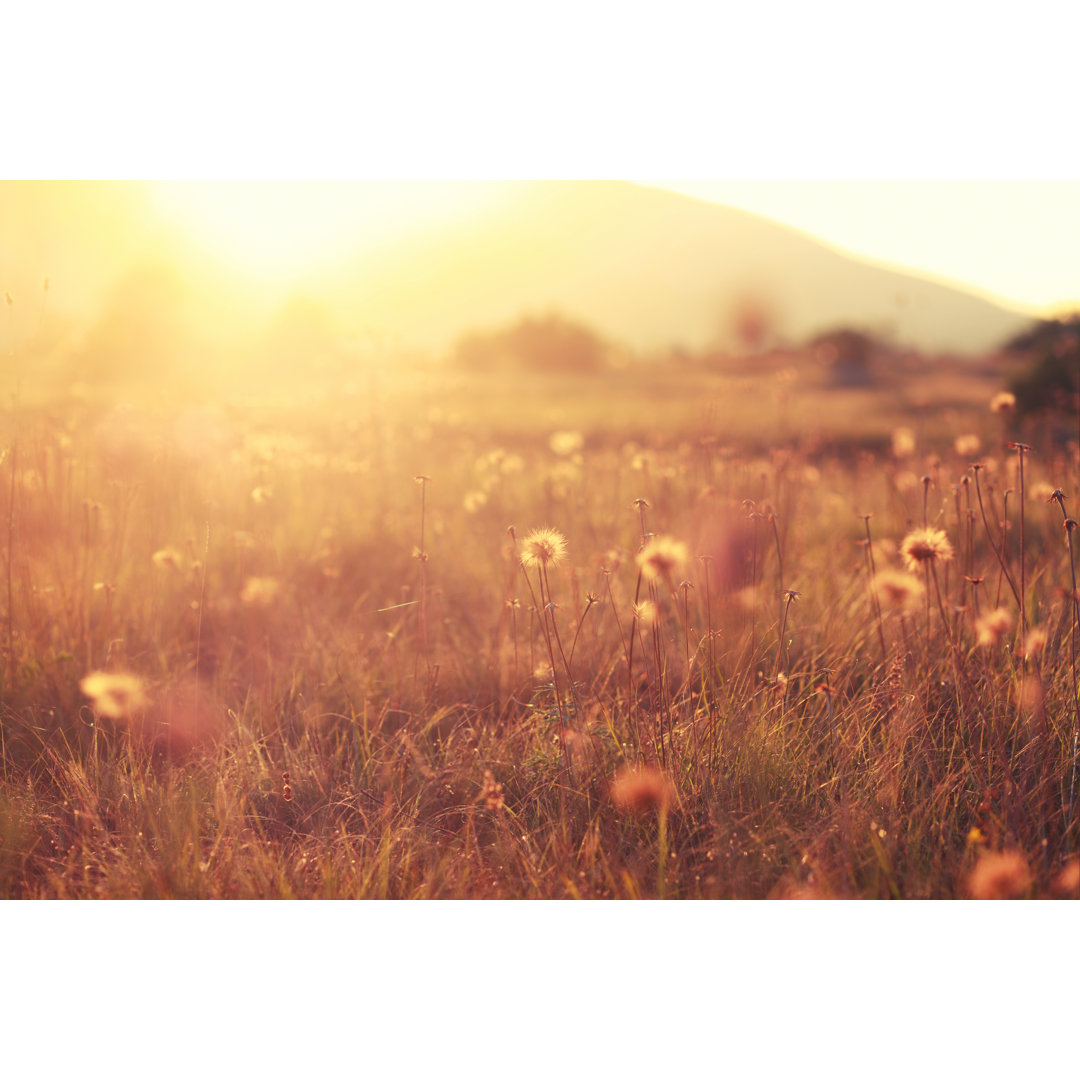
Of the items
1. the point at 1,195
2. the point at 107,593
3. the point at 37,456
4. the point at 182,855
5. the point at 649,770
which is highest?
the point at 1,195

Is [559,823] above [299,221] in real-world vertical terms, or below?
below

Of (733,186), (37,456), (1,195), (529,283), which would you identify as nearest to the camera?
(1,195)

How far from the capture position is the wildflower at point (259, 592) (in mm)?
2865

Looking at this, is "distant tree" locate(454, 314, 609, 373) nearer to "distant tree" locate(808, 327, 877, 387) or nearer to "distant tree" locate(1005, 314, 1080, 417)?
"distant tree" locate(808, 327, 877, 387)

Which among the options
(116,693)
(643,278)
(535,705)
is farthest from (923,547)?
(643,278)

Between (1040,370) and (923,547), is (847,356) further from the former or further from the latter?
(923,547)

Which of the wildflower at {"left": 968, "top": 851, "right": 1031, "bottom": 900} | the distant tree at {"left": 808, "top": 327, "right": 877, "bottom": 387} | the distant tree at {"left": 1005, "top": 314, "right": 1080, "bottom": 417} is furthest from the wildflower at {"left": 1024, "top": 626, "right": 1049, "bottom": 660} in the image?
the distant tree at {"left": 808, "top": 327, "right": 877, "bottom": 387}

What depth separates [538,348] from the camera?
23844 mm

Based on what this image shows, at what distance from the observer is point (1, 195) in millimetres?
2328

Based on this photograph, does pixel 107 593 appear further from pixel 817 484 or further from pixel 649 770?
pixel 817 484

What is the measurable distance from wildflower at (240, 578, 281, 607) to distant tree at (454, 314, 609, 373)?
19.8m

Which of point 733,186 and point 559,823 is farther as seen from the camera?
point 733,186

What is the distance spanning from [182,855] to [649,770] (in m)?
1.06

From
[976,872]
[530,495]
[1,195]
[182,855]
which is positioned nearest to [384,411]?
[530,495]
